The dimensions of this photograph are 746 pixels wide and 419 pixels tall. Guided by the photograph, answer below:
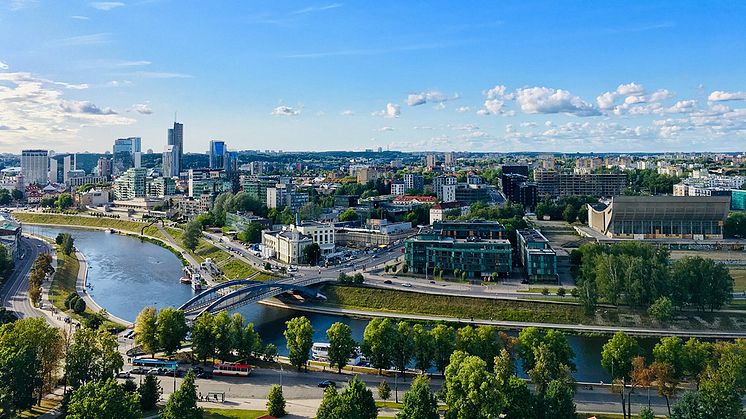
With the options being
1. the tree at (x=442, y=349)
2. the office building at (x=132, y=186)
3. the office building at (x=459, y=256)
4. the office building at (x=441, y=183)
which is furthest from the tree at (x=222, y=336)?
the office building at (x=132, y=186)

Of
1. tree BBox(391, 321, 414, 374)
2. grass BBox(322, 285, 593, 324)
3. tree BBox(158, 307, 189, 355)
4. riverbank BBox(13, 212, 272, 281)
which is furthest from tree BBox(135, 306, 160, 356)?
riverbank BBox(13, 212, 272, 281)

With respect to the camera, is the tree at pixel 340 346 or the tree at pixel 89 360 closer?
the tree at pixel 89 360

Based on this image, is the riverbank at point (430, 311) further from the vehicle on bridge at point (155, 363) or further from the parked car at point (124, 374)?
the parked car at point (124, 374)

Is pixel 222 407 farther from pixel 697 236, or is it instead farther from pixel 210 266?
pixel 697 236

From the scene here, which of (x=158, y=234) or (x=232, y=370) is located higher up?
(x=158, y=234)

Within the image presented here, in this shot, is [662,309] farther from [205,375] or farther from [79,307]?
[79,307]

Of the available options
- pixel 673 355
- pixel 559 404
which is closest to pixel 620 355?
pixel 673 355
